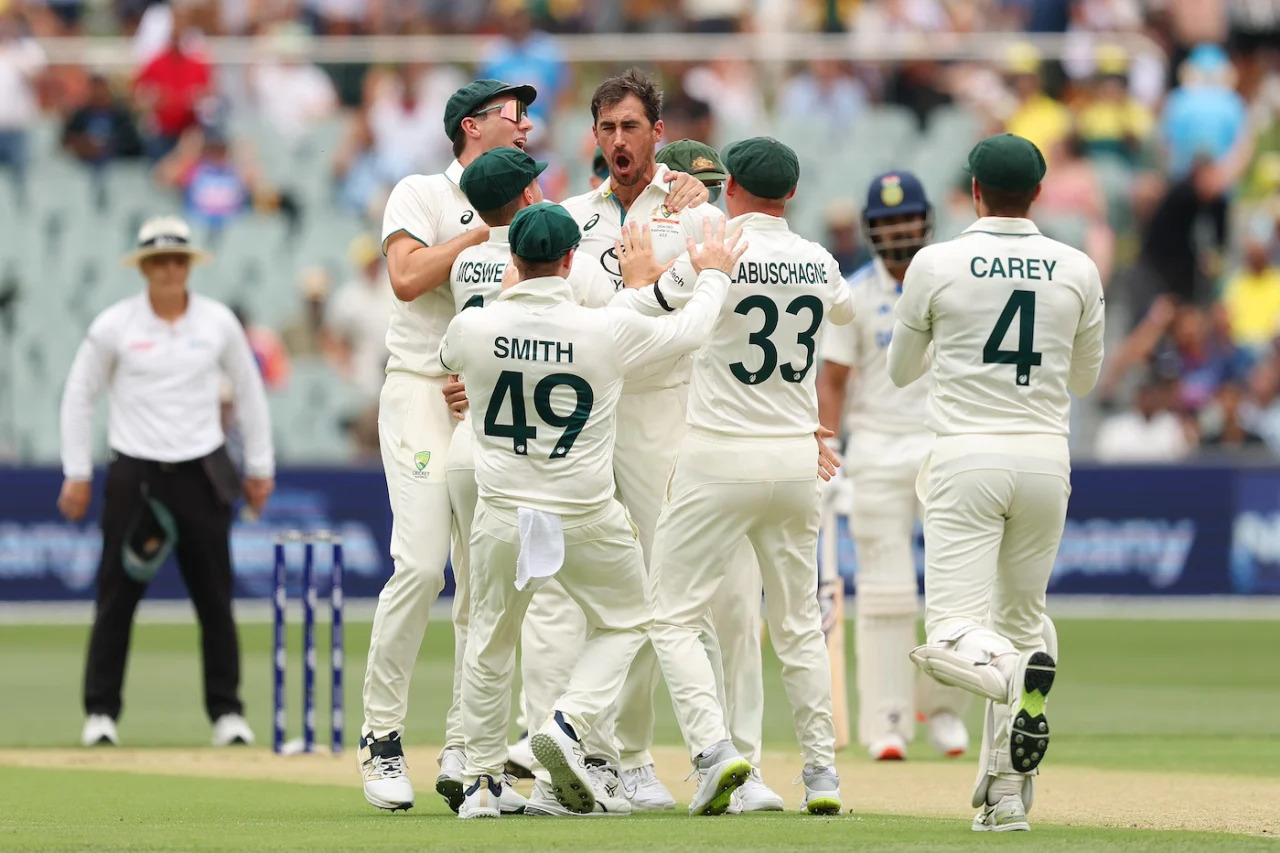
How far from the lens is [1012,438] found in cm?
782

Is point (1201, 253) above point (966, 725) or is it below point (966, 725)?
above

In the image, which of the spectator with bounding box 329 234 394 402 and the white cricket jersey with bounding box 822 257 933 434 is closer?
the white cricket jersey with bounding box 822 257 933 434

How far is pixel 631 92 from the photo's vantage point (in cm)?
880

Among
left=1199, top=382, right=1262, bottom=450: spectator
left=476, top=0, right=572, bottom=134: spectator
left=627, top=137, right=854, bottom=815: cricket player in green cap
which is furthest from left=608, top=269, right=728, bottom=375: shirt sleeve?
left=476, top=0, right=572, bottom=134: spectator

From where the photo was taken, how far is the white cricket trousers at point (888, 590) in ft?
36.3

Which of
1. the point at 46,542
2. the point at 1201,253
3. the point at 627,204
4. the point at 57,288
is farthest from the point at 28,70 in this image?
the point at 627,204

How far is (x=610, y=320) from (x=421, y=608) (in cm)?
151

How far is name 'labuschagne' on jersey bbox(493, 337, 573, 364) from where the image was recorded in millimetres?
7832

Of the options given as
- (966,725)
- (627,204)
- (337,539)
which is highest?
(627,204)

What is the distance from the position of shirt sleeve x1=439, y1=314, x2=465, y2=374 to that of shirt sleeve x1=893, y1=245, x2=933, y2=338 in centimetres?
156

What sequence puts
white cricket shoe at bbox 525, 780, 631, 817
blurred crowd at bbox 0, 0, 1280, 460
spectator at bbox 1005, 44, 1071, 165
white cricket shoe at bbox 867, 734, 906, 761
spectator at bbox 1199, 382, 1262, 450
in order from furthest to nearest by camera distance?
spectator at bbox 1005, 44, 1071, 165 < blurred crowd at bbox 0, 0, 1280, 460 < spectator at bbox 1199, 382, 1262, 450 < white cricket shoe at bbox 867, 734, 906, 761 < white cricket shoe at bbox 525, 780, 631, 817

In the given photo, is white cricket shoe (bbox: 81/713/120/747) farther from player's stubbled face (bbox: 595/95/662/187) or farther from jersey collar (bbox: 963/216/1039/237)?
jersey collar (bbox: 963/216/1039/237)

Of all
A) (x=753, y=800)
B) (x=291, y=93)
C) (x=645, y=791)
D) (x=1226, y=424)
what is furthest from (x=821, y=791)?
(x=291, y=93)

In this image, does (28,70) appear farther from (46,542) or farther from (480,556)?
(480,556)
